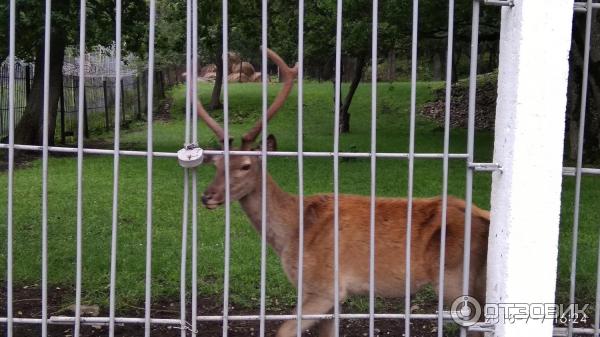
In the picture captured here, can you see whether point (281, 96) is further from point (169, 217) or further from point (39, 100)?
point (39, 100)

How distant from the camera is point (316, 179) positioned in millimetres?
12266

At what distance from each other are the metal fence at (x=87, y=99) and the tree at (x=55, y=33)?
0.74 metres

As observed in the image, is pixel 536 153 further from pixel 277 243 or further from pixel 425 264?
pixel 277 243

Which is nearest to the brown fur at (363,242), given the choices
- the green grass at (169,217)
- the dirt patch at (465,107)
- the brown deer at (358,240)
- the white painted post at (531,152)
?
the brown deer at (358,240)

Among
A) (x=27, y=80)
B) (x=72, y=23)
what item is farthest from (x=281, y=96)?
(x=27, y=80)

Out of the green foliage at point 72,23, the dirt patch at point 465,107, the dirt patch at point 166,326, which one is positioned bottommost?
the dirt patch at point 166,326

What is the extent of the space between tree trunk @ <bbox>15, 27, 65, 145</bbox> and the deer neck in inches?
445

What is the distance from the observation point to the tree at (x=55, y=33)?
42.4 ft

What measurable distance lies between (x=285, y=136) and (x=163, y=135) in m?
3.15

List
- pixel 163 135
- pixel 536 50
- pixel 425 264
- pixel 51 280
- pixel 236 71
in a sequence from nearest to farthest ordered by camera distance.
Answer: pixel 536 50 < pixel 425 264 < pixel 51 280 < pixel 163 135 < pixel 236 71

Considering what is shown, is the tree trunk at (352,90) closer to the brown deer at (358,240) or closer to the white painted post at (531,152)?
the brown deer at (358,240)

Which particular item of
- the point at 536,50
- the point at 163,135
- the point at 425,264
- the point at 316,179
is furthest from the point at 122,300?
the point at 163,135

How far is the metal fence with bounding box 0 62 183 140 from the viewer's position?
58.9 ft

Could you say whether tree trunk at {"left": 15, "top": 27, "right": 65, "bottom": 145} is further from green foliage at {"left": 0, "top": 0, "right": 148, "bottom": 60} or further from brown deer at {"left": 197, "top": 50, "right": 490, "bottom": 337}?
brown deer at {"left": 197, "top": 50, "right": 490, "bottom": 337}
